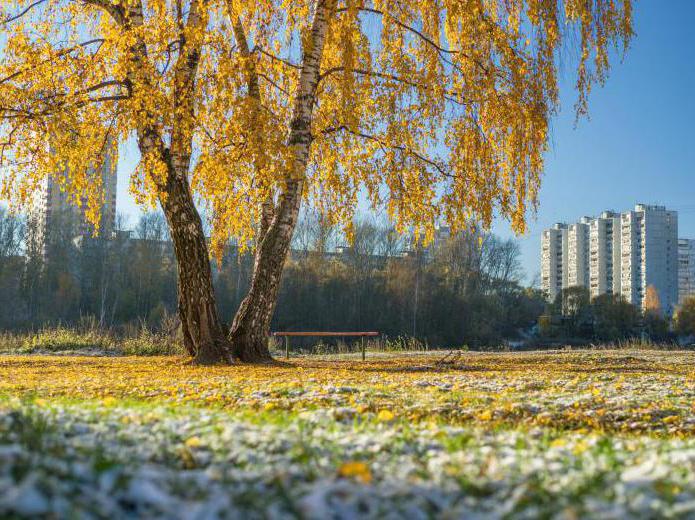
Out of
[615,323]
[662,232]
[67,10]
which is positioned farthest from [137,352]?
[662,232]

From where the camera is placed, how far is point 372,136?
11.2 m

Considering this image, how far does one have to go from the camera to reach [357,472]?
2.45 metres

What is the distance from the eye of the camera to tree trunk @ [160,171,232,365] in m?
10.2

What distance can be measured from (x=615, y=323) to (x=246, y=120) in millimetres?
52375

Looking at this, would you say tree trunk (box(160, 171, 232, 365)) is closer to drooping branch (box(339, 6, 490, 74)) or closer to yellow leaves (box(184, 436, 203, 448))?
drooping branch (box(339, 6, 490, 74))

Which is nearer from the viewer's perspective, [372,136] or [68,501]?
[68,501]

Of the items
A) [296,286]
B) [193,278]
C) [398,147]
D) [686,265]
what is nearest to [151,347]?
[193,278]

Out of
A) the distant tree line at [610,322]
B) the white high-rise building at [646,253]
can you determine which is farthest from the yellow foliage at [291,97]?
the white high-rise building at [646,253]

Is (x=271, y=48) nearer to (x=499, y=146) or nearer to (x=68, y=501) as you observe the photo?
(x=499, y=146)

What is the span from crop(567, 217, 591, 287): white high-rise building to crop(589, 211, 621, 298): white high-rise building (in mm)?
1135

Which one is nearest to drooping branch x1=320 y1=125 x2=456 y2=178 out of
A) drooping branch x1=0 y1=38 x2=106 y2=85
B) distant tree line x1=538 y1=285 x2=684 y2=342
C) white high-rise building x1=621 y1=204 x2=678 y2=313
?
drooping branch x1=0 y1=38 x2=106 y2=85

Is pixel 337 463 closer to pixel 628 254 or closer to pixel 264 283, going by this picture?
pixel 264 283

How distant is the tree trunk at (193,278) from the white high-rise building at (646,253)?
86420 millimetres

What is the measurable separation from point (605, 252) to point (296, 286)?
56883 millimetres
